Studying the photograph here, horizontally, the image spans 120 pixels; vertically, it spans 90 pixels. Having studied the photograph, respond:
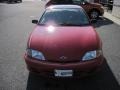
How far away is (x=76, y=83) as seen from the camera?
15.9ft

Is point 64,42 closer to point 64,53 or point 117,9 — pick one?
point 64,53

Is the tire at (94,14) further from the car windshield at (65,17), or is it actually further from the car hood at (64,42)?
the car hood at (64,42)

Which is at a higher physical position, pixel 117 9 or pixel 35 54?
pixel 35 54

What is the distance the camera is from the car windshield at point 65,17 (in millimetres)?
5965

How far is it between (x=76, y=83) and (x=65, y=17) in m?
2.04

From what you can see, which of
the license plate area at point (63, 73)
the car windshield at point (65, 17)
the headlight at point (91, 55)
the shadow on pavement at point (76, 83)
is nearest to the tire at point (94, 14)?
the car windshield at point (65, 17)

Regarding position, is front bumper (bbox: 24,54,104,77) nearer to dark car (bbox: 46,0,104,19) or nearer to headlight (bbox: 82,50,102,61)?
headlight (bbox: 82,50,102,61)

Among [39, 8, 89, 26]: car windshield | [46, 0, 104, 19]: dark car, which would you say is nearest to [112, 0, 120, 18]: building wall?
[46, 0, 104, 19]: dark car

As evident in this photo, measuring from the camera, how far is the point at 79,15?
621 centimetres

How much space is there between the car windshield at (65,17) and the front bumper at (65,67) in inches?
65.4

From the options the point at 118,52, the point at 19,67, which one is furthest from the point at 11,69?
the point at 118,52

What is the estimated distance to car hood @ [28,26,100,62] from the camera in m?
4.46

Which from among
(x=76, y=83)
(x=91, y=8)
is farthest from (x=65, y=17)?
(x=91, y=8)

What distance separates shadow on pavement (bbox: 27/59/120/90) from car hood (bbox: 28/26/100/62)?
0.65 metres
